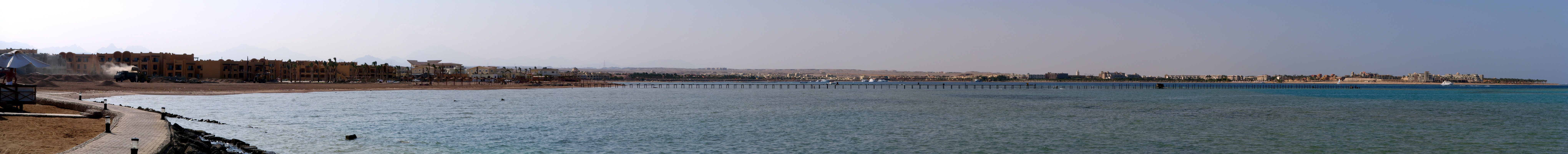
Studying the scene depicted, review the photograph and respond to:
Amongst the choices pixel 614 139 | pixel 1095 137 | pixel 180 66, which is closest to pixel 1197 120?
pixel 1095 137

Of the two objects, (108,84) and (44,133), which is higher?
(108,84)

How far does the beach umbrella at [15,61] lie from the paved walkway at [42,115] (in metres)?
1.43

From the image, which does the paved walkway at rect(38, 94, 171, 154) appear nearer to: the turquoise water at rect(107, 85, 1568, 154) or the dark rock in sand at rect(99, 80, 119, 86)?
the turquoise water at rect(107, 85, 1568, 154)

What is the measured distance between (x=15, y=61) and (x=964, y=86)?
12997cm

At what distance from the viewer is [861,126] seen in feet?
85.2

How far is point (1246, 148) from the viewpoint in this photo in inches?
732

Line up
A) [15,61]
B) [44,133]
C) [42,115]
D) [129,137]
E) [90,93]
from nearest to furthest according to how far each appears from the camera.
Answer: [129,137], [44,133], [42,115], [15,61], [90,93]

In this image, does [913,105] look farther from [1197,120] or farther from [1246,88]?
[1246,88]

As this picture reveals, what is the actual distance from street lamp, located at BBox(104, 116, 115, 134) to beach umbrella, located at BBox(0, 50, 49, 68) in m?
2.43

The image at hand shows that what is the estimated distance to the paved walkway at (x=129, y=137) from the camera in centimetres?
1183

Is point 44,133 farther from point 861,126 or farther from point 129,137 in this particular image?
point 861,126

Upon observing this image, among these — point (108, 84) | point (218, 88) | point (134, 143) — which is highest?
point (108, 84)

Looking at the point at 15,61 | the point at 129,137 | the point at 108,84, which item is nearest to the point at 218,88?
the point at 108,84

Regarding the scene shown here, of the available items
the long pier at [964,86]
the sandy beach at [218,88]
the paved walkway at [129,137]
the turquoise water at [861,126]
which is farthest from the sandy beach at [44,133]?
the long pier at [964,86]
